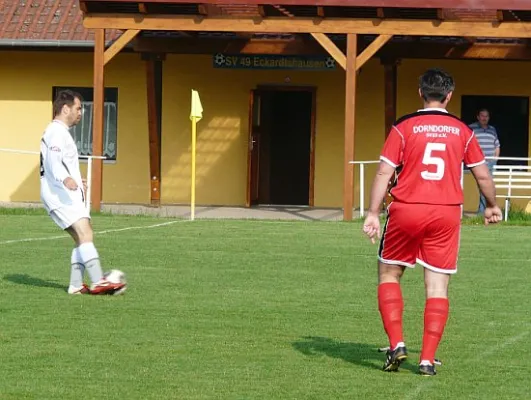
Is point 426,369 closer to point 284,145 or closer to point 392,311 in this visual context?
point 392,311

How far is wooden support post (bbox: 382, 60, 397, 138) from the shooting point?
26.6 meters

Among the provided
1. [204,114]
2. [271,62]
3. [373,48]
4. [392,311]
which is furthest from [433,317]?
[204,114]

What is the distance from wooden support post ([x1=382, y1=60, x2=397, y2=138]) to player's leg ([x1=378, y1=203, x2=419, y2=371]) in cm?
1830

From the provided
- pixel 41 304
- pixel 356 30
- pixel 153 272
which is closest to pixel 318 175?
pixel 356 30

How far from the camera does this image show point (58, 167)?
38.9 ft

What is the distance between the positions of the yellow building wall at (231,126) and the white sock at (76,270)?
613 inches

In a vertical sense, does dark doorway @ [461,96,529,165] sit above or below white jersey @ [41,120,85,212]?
above

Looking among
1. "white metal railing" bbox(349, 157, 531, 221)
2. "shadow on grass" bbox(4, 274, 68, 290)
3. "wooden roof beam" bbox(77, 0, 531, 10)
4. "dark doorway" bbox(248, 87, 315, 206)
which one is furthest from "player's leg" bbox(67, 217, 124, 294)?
"dark doorway" bbox(248, 87, 315, 206)

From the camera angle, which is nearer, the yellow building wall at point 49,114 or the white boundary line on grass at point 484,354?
the white boundary line on grass at point 484,354

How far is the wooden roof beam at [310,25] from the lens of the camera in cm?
2288

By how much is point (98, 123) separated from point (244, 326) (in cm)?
1387

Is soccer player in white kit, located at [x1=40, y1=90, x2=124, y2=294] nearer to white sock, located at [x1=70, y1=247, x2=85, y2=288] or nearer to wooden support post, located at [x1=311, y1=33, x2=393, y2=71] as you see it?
white sock, located at [x1=70, y1=247, x2=85, y2=288]

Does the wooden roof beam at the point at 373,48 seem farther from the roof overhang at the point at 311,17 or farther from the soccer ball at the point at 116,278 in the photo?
the soccer ball at the point at 116,278

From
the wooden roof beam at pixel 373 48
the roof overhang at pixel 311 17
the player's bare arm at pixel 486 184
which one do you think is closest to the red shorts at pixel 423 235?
the player's bare arm at pixel 486 184
